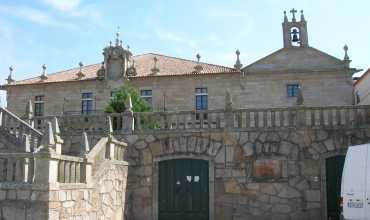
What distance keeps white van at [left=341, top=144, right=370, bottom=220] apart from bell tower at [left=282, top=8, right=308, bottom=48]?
23.9 metres

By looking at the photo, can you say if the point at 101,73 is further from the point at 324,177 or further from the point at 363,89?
the point at 324,177

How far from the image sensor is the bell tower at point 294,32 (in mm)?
33631

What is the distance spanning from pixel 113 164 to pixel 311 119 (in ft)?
23.2

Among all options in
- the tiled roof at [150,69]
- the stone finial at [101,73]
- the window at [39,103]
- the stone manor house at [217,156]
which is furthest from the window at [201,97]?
the stone manor house at [217,156]

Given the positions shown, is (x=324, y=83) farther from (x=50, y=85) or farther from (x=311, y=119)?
(x=50, y=85)

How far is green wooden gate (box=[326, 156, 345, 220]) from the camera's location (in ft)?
50.4

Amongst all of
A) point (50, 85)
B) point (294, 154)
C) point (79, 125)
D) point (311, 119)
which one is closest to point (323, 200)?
point (294, 154)

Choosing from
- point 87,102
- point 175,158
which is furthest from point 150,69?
point 175,158

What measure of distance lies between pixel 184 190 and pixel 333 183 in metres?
5.21

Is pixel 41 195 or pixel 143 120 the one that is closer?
pixel 41 195

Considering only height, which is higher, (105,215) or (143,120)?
(143,120)

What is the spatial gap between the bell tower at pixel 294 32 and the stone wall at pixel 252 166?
61.4ft

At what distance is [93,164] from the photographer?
1250cm

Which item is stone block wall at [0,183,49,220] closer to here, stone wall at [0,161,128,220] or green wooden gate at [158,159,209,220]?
stone wall at [0,161,128,220]
